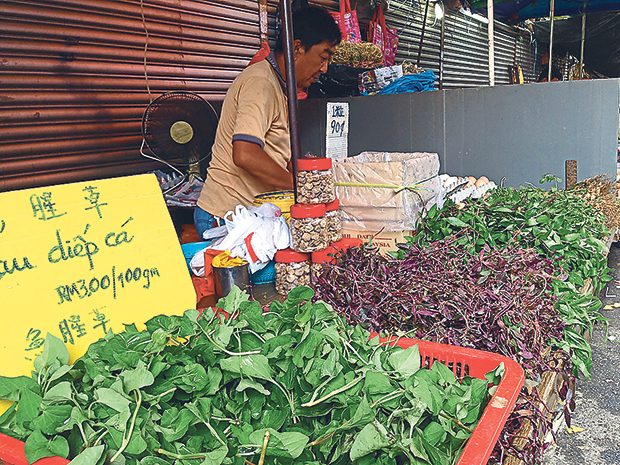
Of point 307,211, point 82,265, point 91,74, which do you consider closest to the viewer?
point 82,265

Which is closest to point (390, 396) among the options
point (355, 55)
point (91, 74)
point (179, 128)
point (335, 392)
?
point (335, 392)

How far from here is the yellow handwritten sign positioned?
1.22 meters

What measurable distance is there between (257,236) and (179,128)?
190cm

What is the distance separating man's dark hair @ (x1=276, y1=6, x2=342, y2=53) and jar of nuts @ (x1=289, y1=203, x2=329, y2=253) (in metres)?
1.46

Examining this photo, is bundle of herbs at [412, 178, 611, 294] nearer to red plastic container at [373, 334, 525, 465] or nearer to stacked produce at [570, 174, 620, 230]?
red plastic container at [373, 334, 525, 465]

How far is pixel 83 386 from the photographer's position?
3.39 feet

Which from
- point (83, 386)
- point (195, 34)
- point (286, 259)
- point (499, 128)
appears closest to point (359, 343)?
point (83, 386)

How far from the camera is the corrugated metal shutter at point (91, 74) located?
11.9 feet

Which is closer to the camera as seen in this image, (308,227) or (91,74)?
(308,227)

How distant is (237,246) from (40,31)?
2.90 metres

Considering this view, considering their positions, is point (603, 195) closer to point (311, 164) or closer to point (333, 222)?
point (333, 222)

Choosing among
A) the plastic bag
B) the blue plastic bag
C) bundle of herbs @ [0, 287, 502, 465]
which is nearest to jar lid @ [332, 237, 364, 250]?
bundle of herbs @ [0, 287, 502, 465]

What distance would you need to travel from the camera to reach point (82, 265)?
4.50 feet

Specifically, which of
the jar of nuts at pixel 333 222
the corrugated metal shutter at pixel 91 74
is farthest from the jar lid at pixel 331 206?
the corrugated metal shutter at pixel 91 74
